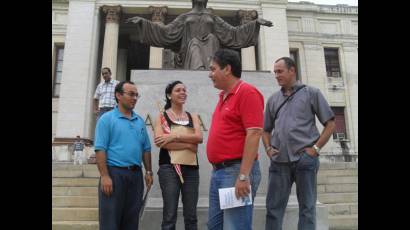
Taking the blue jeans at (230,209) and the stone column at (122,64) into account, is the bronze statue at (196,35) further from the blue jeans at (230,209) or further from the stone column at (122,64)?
the stone column at (122,64)

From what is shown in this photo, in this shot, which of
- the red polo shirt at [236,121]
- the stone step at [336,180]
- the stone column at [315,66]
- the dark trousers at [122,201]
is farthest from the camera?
the stone column at [315,66]

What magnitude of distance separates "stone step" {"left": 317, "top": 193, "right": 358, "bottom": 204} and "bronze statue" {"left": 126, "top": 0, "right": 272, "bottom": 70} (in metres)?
3.52

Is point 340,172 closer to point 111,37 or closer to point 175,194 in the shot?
point 175,194

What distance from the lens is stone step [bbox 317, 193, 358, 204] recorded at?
25.5 feet

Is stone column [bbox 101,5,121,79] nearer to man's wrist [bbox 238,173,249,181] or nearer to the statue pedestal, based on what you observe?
the statue pedestal

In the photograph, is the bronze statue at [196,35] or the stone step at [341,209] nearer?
the bronze statue at [196,35]

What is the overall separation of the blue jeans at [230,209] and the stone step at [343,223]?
3.64m

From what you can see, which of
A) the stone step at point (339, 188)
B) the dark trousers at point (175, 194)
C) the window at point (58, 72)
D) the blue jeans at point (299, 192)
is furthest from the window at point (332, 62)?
the dark trousers at point (175, 194)

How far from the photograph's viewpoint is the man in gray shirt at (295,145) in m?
3.74

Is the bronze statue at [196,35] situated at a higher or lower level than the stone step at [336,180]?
higher

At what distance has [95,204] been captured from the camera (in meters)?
7.21

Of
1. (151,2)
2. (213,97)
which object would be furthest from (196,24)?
(151,2)

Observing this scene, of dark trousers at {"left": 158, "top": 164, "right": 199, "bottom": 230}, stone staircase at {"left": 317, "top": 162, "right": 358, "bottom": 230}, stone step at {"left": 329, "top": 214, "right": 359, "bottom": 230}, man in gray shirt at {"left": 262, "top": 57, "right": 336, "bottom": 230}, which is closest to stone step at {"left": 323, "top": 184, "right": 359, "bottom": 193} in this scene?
stone staircase at {"left": 317, "top": 162, "right": 358, "bottom": 230}

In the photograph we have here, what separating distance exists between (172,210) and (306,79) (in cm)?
2652
